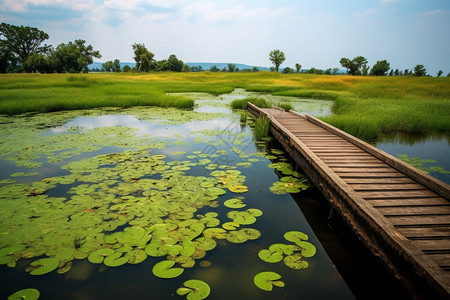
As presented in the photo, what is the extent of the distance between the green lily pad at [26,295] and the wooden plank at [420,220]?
10.9 ft

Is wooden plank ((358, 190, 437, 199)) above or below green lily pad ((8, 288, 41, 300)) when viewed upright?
above

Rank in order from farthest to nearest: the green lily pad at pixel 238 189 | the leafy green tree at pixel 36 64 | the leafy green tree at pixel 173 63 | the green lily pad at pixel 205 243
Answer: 1. the leafy green tree at pixel 173 63
2. the leafy green tree at pixel 36 64
3. the green lily pad at pixel 238 189
4. the green lily pad at pixel 205 243

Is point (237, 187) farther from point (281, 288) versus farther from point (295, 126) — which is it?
point (295, 126)

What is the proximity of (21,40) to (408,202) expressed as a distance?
2965 inches

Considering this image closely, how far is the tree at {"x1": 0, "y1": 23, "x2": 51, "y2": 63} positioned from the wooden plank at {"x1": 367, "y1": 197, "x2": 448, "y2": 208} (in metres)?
66.1

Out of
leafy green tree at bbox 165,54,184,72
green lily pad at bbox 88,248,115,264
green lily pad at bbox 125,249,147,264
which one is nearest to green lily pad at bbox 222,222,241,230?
green lily pad at bbox 125,249,147,264

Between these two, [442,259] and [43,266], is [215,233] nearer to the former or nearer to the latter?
[43,266]

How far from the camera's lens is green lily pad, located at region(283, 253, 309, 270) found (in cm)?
229

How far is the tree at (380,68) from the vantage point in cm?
6075

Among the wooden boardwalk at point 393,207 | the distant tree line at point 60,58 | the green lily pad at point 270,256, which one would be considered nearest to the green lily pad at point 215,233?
the green lily pad at point 270,256

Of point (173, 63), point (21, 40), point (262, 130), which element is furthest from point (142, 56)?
point (262, 130)

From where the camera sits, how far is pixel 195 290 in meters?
1.98

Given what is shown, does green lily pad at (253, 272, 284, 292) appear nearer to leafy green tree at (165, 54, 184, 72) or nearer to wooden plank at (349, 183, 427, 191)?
wooden plank at (349, 183, 427, 191)

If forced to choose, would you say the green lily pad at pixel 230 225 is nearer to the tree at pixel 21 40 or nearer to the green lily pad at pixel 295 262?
the green lily pad at pixel 295 262
